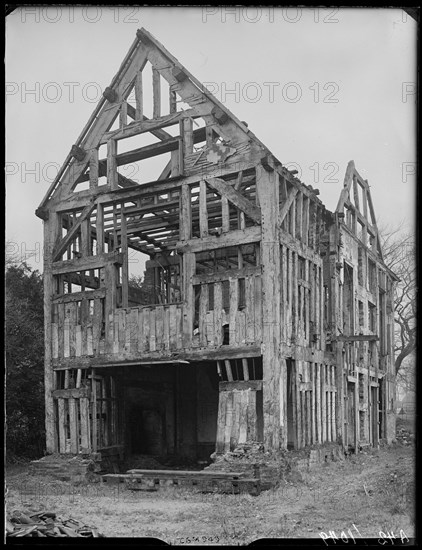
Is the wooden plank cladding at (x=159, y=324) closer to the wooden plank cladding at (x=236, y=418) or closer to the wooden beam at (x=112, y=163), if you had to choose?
the wooden plank cladding at (x=236, y=418)

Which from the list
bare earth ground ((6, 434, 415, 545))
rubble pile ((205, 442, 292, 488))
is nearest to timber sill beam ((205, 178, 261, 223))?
rubble pile ((205, 442, 292, 488))

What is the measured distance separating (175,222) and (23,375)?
297 inches

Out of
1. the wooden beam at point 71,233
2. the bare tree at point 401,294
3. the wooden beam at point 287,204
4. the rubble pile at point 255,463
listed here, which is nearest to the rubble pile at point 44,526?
the rubble pile at point 255,463

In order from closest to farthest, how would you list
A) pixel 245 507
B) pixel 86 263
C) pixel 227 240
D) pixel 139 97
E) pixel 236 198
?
pixel 245 507, pixel 227 240, pixel 236 198, pixel 139 97, pixel 86 263

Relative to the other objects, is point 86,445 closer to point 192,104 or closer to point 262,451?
point 262,451

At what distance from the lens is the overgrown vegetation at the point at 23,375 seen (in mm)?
22797

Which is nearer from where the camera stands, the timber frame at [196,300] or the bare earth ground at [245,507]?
the bare earth ground at [245,507]

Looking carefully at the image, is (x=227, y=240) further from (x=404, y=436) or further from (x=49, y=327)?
(x=404, y=436)

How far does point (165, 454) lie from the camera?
2467 centimetres

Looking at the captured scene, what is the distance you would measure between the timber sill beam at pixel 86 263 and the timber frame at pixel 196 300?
0.05m

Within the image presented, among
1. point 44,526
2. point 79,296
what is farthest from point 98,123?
point 44,526

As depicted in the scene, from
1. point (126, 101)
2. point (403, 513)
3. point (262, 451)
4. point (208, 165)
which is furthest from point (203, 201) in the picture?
point (403, 513)

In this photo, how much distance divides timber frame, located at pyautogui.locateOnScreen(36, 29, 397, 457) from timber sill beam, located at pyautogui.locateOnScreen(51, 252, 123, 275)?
5 centimetres

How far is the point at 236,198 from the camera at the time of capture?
736 inches
